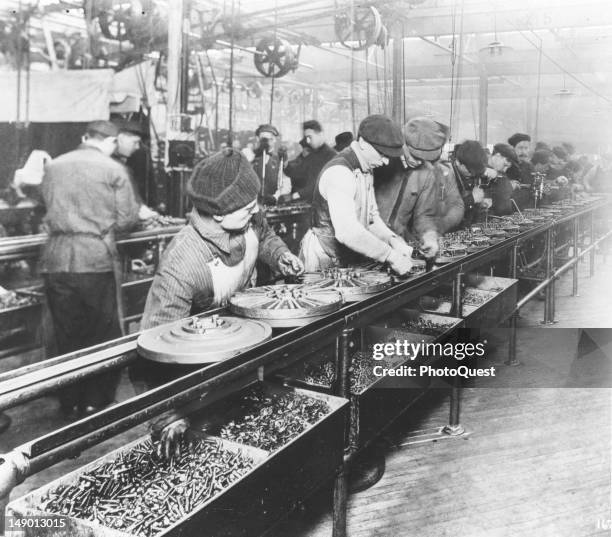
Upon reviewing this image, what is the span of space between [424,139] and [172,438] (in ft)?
8.62

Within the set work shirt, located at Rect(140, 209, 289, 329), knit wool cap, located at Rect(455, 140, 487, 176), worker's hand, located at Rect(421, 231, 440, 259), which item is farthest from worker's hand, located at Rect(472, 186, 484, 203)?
work shirt, located at Rect(140, 209, 289, 329)

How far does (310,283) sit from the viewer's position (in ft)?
6.95

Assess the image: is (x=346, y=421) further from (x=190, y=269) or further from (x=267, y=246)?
(x=267, y=246)

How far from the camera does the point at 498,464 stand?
2688 millimetres

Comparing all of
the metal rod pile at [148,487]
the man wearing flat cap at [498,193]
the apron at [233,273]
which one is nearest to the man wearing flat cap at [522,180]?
the man wearing flat cap at [498,193]

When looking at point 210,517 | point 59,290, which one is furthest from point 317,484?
point 59,290

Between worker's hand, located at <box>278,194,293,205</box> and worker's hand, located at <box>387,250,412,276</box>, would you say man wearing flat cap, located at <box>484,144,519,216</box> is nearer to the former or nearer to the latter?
worker's hand, located at <box>278,194,293,205</box>

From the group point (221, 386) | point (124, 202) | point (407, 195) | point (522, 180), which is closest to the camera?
point (221, 386)

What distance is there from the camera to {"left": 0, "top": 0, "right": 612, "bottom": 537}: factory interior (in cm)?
140

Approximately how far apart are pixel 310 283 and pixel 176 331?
0.72 metres

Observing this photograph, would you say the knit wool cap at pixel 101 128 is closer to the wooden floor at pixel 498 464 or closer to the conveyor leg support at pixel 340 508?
the wooden floor at pixel 498 464

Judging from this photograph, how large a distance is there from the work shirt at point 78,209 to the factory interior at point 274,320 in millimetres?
12

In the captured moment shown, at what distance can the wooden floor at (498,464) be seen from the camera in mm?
2238

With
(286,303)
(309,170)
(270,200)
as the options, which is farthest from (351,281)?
(309,170)
